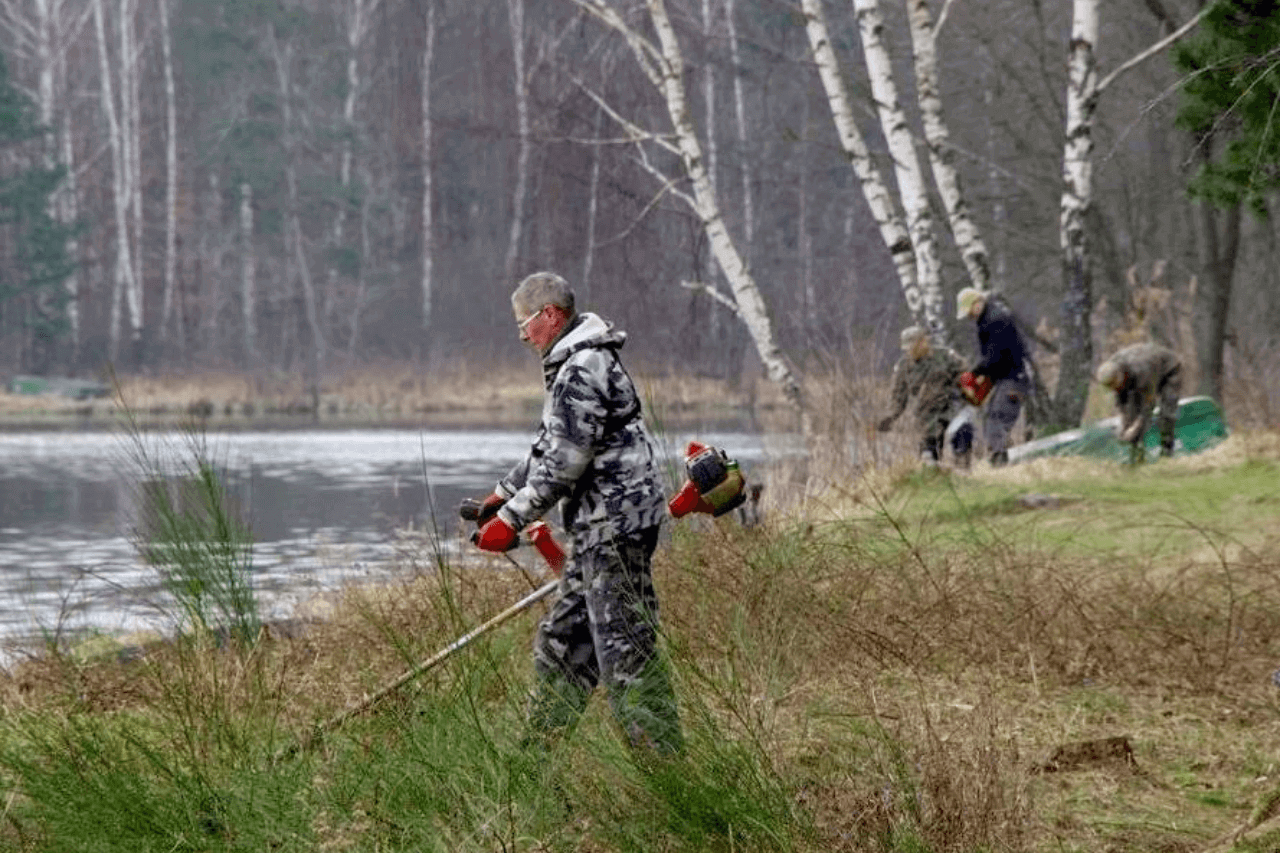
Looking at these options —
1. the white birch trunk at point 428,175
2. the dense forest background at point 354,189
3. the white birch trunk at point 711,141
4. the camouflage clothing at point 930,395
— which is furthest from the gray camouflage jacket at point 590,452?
the white birch trunk at point 428,175

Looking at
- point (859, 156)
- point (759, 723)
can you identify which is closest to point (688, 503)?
point (759, 723)

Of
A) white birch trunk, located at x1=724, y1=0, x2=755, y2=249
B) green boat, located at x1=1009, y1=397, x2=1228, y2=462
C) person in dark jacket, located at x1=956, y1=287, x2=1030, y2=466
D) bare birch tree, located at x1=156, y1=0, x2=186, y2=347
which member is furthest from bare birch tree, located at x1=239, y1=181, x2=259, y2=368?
person in dark jacket, located at x1=956, y1=287, x2=1030, y2=466

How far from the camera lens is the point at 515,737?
5492 mm

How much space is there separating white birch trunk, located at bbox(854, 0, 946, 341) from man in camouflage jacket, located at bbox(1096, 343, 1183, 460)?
7.31 ft

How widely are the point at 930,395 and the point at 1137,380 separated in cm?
163

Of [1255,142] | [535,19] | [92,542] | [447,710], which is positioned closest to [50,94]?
[535,19]

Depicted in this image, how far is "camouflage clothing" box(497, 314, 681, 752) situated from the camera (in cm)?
599

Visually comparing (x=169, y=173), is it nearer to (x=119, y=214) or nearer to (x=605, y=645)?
(x=119, y=214)

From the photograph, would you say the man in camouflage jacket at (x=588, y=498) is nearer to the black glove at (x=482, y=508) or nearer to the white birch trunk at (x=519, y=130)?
the black glove at (x=482, y=508)

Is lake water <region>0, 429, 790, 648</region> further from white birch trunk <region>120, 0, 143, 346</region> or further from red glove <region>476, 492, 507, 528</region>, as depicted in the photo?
white birch trunk <region>120, 0, 143, 346</region>

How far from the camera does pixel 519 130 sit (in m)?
43.8

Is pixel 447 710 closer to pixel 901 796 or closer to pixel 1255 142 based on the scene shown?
pixel 901 796

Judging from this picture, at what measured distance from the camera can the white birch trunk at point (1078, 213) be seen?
56.3 ft

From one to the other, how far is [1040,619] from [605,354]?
9.62 feet
